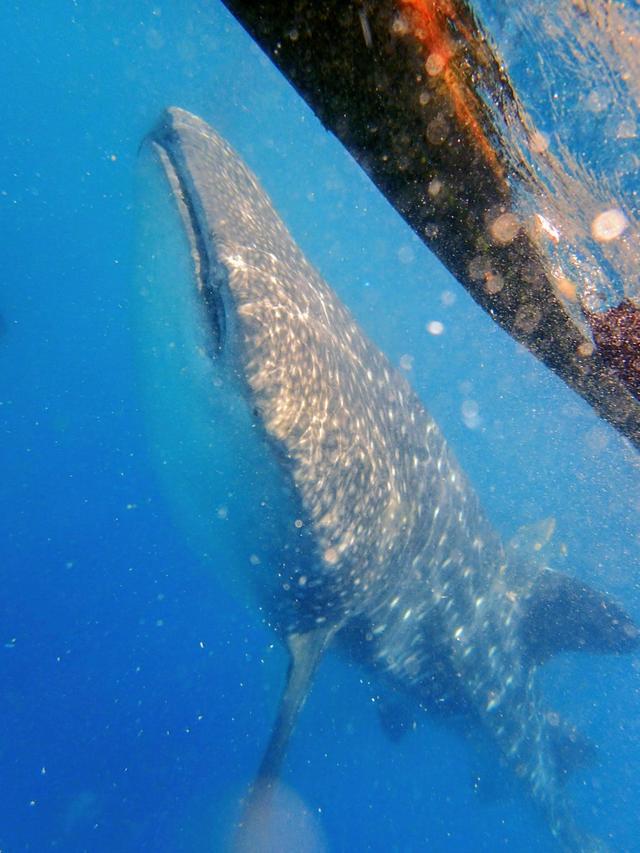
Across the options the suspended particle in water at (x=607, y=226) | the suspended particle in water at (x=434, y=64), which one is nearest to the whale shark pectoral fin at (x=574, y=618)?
the suspended particle in water at (x=607, y=226)

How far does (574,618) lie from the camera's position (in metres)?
7.39

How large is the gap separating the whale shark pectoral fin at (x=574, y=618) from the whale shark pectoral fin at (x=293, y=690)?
3.58 metres

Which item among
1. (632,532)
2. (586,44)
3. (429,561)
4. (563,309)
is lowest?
(632,532)

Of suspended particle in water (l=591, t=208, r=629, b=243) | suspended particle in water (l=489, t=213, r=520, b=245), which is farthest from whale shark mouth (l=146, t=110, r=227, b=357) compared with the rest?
suspended particle in water (l=591, t=208, r=629, b=243)

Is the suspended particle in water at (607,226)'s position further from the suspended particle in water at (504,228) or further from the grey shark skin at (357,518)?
the grey shark skin at (357,518)

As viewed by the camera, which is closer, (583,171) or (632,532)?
(583,171)

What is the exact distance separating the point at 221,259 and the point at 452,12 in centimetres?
162

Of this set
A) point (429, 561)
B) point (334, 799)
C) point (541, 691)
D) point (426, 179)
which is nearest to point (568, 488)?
point (334, 799)

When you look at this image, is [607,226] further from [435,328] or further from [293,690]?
[435,328]

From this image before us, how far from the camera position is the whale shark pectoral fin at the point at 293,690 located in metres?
5.08

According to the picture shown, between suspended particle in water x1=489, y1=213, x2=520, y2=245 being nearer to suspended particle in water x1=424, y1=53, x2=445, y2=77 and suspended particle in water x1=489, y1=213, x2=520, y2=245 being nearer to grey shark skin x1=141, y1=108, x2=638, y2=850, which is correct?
suspended particle in water x1=424, y1=53, x2=445, y2=77

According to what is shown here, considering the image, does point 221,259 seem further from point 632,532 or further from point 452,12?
point 632,532

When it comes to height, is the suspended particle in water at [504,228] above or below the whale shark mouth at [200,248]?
below

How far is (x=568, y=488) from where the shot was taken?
2416 inches
